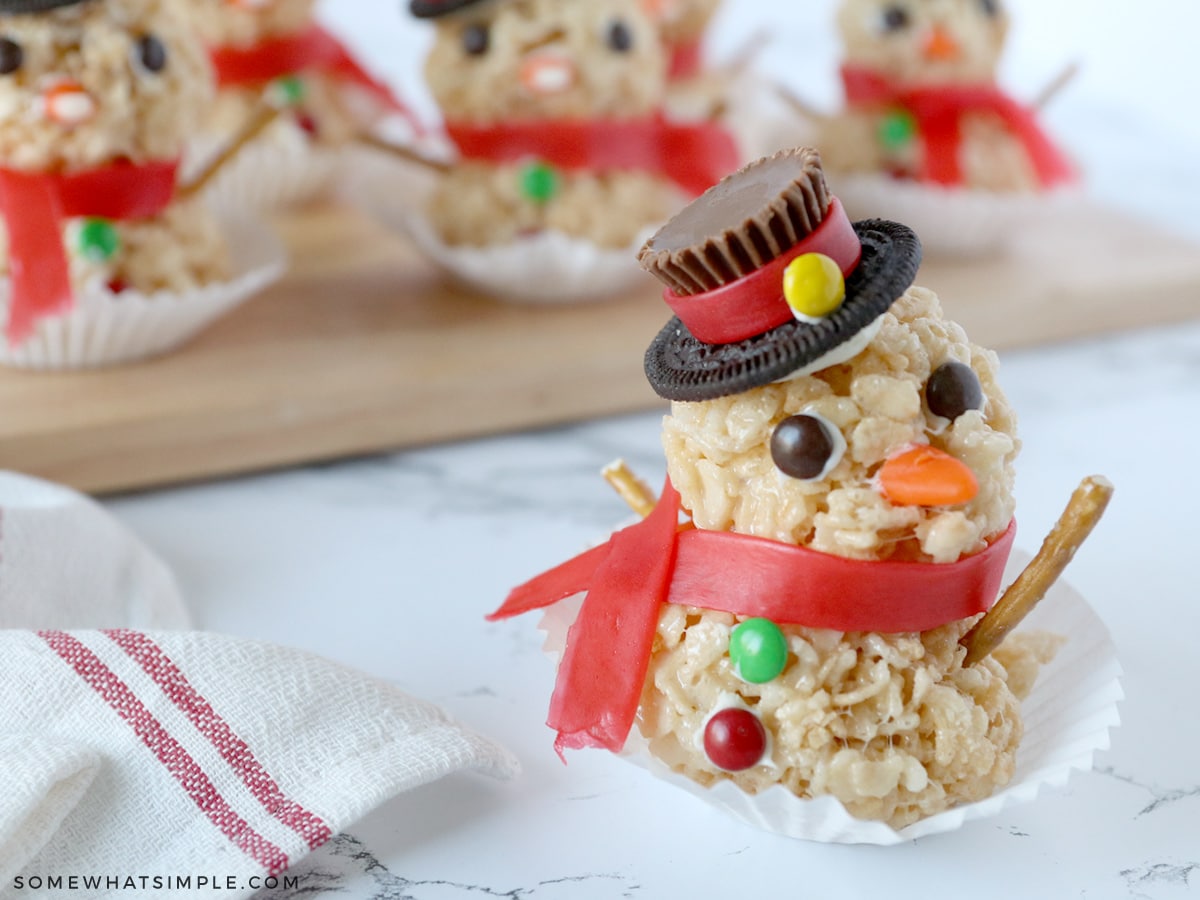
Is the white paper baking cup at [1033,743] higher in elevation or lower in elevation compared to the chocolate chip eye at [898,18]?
lower

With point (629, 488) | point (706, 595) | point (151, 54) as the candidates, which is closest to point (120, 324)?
point (151, 54)

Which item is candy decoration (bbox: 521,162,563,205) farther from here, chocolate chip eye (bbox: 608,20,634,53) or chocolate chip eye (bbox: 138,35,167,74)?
chocolate chip eye (bbox: 138,35,167,74)

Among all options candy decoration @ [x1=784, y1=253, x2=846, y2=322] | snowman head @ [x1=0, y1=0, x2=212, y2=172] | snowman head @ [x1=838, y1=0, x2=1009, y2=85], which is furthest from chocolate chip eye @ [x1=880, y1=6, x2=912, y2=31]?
candy decoration @ [x1=784, y1=253, x2=846, y2=322]

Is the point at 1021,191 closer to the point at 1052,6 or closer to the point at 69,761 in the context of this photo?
the point at 69,761

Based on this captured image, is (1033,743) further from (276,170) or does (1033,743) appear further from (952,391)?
(276,170)

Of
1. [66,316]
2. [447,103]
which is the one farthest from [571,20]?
[66,316]

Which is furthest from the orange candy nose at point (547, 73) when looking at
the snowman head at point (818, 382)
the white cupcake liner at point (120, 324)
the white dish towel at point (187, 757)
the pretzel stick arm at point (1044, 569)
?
the pretzel stick arm at point (1044, 569)

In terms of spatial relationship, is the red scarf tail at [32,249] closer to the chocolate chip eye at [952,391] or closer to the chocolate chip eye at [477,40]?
the chocolate chip eye at [477,40]
